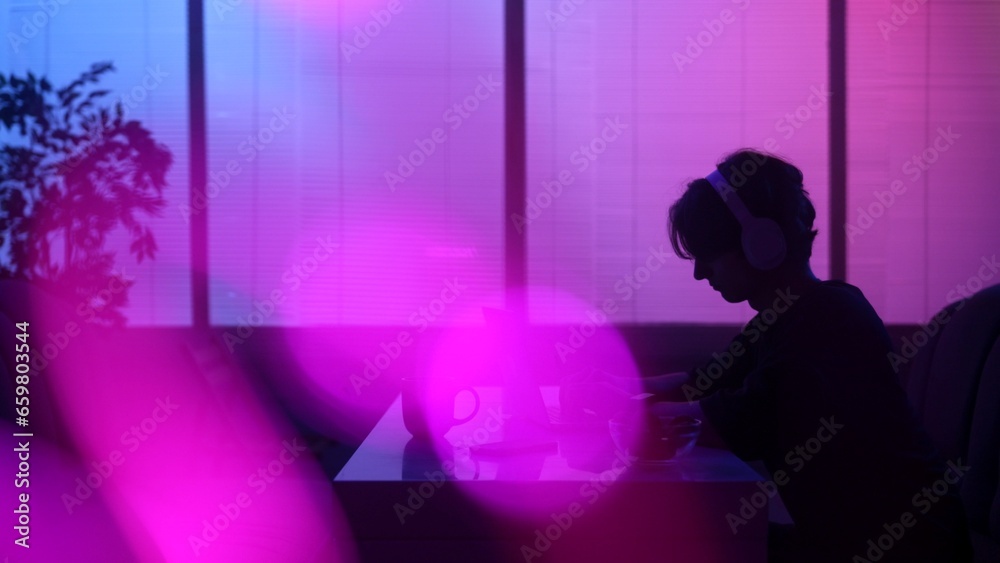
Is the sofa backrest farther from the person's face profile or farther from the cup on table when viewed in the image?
the cup on table

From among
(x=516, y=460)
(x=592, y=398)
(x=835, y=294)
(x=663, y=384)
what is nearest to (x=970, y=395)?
(x=663, y=384)

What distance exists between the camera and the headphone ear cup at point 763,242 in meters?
1.46

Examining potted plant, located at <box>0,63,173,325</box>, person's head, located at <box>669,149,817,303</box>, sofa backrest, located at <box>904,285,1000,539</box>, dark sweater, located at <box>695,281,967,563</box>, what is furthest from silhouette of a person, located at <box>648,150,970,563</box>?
potted plant, located at <box>0,63,173,325</box>

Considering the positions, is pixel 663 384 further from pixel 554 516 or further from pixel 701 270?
pixel 554 516

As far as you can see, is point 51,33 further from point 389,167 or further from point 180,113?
point 389,167

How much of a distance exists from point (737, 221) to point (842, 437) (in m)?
0.42

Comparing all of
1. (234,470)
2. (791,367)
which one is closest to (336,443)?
(234,470)

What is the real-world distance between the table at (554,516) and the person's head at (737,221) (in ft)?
1.41

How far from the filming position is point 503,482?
122 cm

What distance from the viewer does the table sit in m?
1.21

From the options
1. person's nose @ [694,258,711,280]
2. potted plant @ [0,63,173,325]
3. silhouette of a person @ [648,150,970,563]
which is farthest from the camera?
potted plant @ [0,63,173,325]

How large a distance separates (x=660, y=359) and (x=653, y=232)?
1.94 ft

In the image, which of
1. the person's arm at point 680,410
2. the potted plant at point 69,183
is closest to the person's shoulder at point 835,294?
the person's arm at point 680,410

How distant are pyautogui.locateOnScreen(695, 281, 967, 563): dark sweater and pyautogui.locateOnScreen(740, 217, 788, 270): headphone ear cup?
0.42 ft
